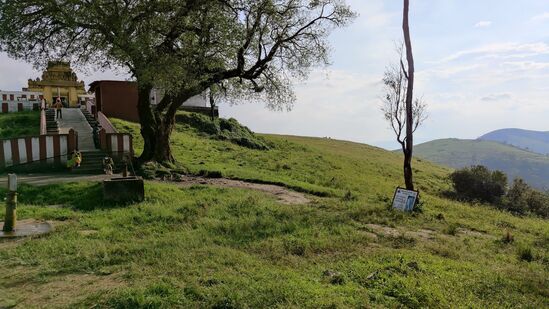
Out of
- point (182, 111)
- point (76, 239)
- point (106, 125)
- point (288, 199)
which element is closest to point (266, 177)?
point (288, 199)

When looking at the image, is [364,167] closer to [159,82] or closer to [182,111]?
[182,111]

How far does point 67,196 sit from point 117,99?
803 inches

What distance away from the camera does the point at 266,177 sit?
18.9 meters

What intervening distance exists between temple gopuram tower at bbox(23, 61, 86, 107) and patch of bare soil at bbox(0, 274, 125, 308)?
39468mm

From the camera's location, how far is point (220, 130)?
33.4 meters

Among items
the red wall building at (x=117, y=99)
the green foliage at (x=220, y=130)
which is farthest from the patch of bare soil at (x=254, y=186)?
the red wall building at (x=117, y=99)

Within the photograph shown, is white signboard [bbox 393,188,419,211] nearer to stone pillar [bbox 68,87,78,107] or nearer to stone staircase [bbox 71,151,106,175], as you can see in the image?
stone staircase [bbox 71,151,106,175]

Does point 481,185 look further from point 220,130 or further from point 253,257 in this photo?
point 253,257

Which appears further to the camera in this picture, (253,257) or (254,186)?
(254,186)

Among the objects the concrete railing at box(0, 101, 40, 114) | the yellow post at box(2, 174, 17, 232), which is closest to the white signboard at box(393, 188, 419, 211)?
the yellow post at box(2, 174, 17, 232)

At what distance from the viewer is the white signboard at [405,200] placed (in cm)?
1299

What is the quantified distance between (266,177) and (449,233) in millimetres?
9268

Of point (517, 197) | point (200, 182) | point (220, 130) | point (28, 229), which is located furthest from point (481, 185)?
point (28, 229)

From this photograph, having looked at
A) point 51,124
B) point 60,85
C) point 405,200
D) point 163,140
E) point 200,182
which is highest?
point 60,85
